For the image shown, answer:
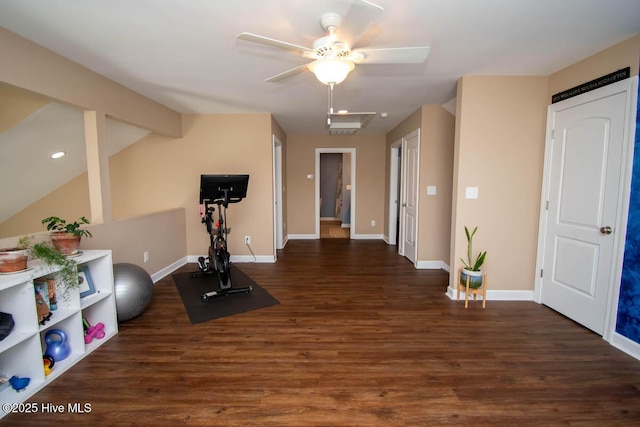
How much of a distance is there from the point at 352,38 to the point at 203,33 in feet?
3.70

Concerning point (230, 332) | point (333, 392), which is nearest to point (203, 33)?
point (230, 332)

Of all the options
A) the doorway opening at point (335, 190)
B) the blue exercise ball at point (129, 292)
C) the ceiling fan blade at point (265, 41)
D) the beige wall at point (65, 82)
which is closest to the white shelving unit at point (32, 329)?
the blue exercise ball at point (129, 292)

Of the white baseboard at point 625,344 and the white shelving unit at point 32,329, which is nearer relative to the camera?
the white shelving unit at point 32,329

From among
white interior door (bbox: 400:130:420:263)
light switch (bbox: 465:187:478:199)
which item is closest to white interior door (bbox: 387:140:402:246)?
white interior door (bbox: 400:130:420:263)

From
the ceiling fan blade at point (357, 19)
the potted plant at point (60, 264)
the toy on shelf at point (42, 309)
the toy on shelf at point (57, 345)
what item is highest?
the ceiling fan blade at point (357, 19)

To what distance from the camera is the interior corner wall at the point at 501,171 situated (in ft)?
9.14

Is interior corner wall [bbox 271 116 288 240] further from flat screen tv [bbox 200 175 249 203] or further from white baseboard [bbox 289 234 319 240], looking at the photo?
flat screen tv [bbox 200 175 249 203]

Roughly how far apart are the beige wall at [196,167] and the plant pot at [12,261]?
267cm

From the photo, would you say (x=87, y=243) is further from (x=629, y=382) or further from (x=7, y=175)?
(x=629, y=382)

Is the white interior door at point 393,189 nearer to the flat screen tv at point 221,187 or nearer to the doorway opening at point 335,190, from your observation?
the doorway opening at point 335,190

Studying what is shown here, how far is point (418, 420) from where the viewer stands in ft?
4.80

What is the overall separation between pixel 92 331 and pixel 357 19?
290 centimetres

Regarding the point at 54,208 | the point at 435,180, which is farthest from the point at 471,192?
the point at 54,208

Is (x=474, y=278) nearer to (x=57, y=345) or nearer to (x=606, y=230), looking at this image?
(x=606, y=230)
